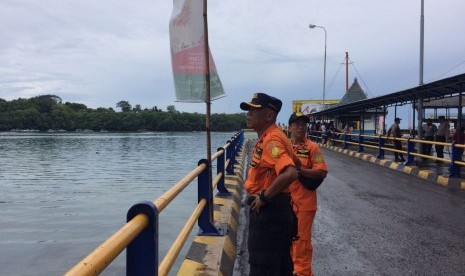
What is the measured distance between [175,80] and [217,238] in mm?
2111

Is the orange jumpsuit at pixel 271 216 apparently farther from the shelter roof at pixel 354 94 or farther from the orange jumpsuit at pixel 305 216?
the shelter roof at pixel 354 94

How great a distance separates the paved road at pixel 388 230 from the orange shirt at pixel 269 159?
1923 mm

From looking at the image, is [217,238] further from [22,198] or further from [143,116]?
[143,116]

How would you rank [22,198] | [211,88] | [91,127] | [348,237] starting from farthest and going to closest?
[91,127] < [22,198] < [348,237] < [211,88]

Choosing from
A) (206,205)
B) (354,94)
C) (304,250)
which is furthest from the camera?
(354,94)

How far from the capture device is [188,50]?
591 centimetres

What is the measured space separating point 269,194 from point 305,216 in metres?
1.47

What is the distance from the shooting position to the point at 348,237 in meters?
6.73

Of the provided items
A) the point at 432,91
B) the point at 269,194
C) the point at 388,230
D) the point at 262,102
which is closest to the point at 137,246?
the point at 269,194

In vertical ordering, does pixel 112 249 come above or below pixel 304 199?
above

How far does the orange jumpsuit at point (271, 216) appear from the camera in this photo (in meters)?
3.47

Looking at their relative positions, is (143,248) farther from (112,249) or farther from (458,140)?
(458,140)

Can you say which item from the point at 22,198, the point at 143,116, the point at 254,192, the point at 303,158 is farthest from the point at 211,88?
the point at 143,116

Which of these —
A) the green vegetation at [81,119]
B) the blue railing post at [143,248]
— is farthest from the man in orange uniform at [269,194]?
the green vegetation at [81,119]
